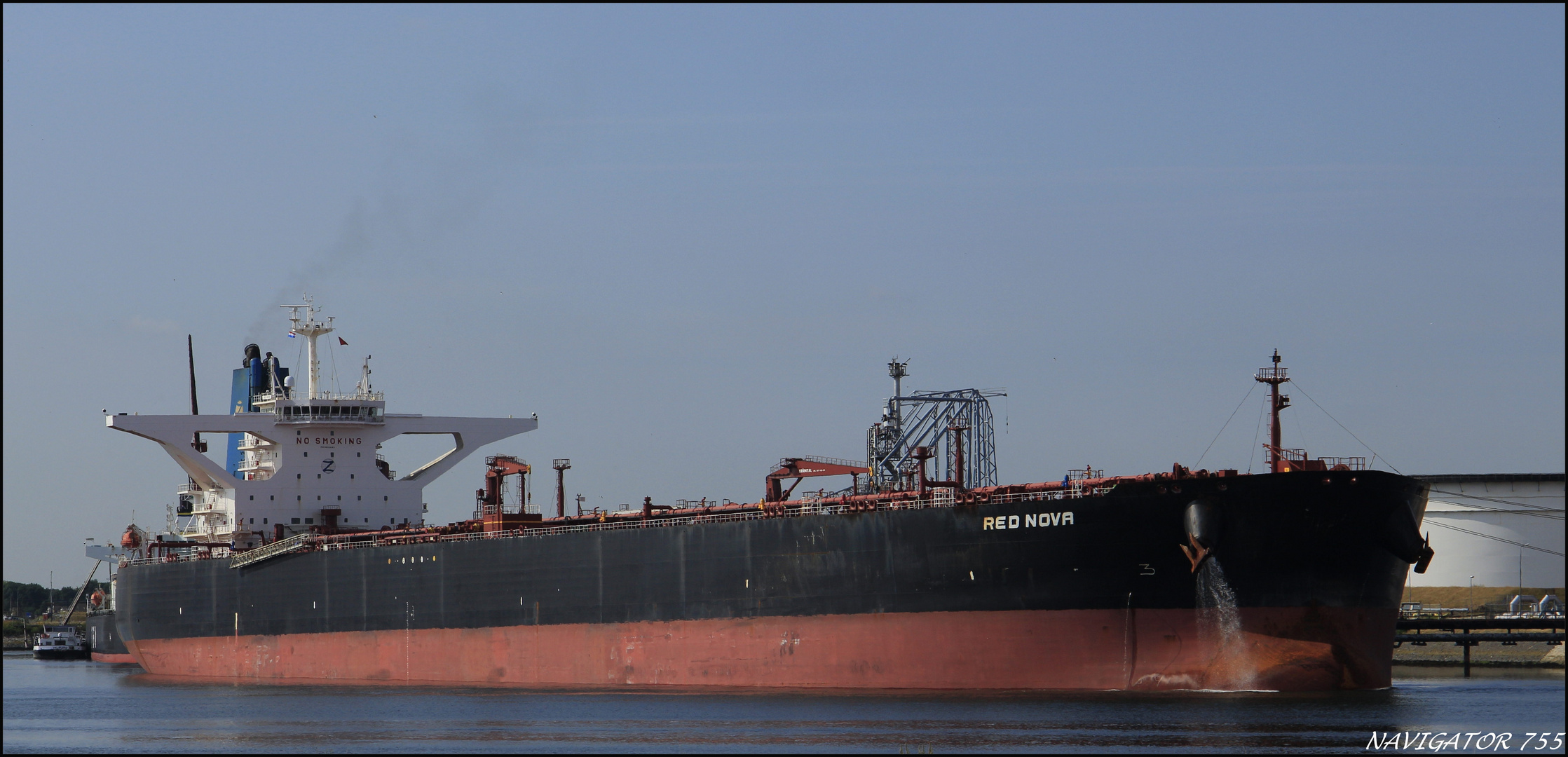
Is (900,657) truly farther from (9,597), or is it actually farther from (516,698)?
(9,597)

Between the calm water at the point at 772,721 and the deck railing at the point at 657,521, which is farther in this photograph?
the deck railing at the point at 657,521

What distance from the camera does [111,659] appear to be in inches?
2152

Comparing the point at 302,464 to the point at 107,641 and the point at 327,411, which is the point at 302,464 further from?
the point at 107,641

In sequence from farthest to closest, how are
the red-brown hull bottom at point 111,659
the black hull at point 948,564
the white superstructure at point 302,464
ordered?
the red-brown hull bottom at point 111,659 < the white superstructure at point 302,464 < the black hull at point 948,564

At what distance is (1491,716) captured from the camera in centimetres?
2597

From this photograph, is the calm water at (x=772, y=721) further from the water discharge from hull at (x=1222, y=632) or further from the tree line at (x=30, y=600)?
the tree line at (x=30, y=600)

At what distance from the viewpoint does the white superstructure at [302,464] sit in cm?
4081

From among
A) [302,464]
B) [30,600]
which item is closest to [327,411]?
[302,464]

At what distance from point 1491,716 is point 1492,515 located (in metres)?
28.0

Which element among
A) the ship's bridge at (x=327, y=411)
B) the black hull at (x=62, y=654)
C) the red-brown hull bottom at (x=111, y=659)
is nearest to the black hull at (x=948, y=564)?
the ship's bridge at (x=327, y=411)

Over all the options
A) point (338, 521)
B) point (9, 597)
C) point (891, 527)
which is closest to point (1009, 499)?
point (891, 527)

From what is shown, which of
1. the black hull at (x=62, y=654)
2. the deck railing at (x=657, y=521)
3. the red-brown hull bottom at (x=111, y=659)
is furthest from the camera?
the black hull at (x=62, y=654)

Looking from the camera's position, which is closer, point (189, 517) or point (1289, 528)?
point (1289, 528)

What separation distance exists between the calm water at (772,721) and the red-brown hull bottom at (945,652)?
1.42 ft
